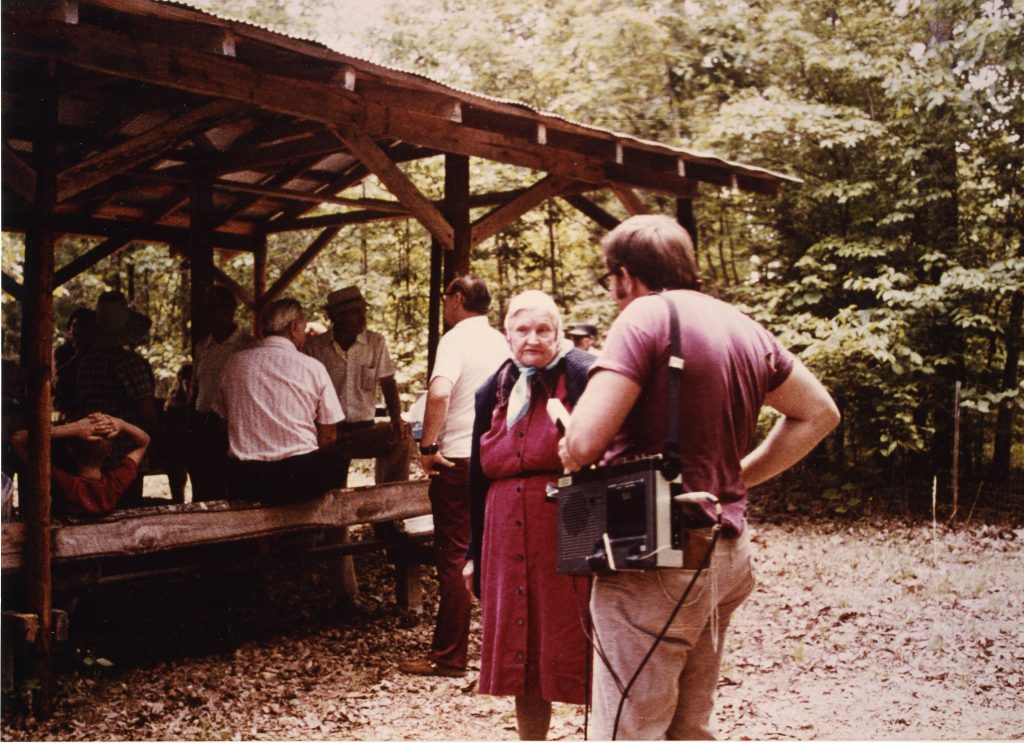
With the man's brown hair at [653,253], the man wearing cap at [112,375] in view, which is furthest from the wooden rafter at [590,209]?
the man's brown hair at [653,253]

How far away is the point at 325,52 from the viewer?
5176mm

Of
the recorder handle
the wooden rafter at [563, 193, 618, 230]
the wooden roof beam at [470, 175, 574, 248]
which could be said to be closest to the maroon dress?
the recorder handle

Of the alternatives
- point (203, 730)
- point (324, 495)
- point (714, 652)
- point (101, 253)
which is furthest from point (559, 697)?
point (101, 253)

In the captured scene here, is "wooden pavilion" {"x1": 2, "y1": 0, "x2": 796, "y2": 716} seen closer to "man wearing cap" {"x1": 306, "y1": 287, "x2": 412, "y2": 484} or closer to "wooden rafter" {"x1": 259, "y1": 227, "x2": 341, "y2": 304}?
"wooden rafter" {"x1": 259, "y1": 227, "x2": 341, "y2": 304}

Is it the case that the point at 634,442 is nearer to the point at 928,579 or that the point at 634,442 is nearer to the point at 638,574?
the point at 638,574

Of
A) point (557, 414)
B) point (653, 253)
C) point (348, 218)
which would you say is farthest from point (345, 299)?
point (653, 253)

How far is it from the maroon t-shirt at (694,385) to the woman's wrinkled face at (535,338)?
1.01m

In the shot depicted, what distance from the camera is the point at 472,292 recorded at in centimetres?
541

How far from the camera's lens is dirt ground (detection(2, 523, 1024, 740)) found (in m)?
5.14

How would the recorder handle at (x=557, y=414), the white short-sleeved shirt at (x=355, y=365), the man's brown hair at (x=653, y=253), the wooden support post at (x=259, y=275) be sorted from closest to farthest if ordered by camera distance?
the man's brown hair at (x=653, y=253)
the recorder handle at (x=557, y=414)
the white short-sleeved shirt at (x=355, y=365)
the wooden support post at (x=259, y=275)

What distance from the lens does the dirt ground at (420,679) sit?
5145 millimetres

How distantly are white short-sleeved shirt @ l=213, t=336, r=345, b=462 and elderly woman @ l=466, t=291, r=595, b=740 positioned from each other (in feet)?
8.05

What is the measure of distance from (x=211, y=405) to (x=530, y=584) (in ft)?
13.5

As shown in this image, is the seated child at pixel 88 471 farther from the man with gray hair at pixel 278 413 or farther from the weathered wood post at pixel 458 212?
the weathered wood post at pixel 458 212
